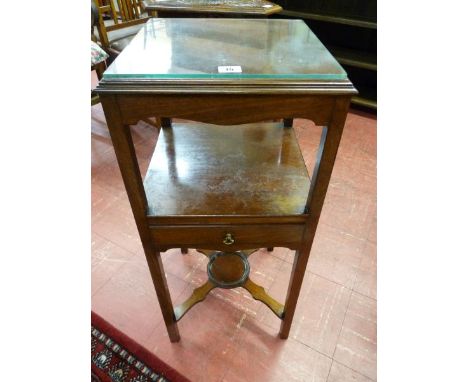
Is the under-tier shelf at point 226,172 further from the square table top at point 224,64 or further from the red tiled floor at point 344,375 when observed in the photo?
the red tiled floor at point 344,375

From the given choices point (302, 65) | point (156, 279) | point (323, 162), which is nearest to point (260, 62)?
point (302, 65)

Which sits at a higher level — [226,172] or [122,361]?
[226,172]

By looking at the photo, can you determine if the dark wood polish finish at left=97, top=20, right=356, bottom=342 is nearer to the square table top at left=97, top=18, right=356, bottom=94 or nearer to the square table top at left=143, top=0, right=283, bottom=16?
the square table top at left=97, top=18, right=356, bottom=94

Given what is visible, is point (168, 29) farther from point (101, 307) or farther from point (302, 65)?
point (101, 307)

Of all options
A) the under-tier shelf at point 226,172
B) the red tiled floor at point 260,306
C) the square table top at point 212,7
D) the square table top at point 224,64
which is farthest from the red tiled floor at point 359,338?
the square table top at point 212,7

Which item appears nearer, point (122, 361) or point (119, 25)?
point (122, 361)

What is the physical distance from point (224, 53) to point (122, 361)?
3.36ft

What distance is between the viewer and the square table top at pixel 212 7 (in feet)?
4.72

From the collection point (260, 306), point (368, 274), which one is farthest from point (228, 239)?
point (368, 274)

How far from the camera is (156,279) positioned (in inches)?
32.1

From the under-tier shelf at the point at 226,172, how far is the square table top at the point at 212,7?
82 centimetres

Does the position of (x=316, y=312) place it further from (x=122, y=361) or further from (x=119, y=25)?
(x=119, y=25)

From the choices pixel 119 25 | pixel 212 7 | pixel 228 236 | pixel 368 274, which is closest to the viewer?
pixel 228 236

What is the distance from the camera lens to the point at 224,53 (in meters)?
0.57
